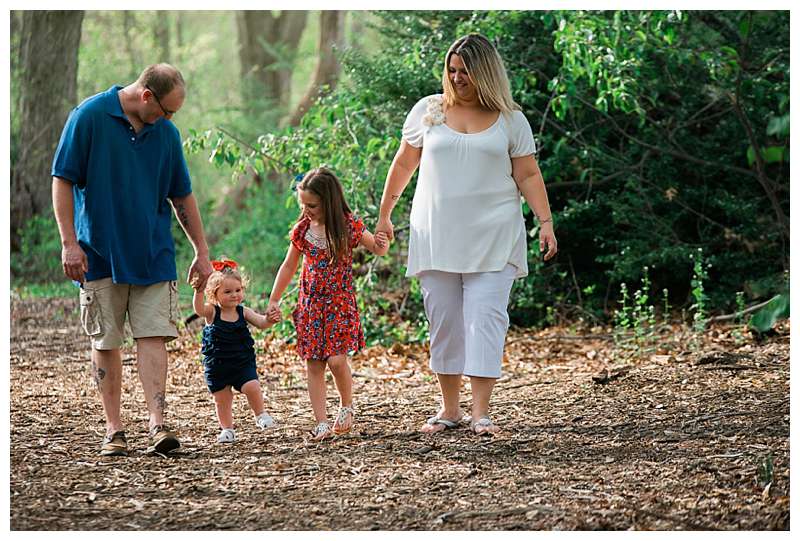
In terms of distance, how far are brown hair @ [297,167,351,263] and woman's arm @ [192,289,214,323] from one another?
2.00 ft

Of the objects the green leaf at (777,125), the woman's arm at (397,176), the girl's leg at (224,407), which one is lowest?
the girl's leg at (224,407)

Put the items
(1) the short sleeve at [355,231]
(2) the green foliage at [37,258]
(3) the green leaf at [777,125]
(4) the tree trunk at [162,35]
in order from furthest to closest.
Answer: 1. (4) the tree trunk at [162,35]
2. (2) the green foliage at [37,258]
3. (1) the short sleeve at [355,231]
4. (3) the green leaf at [777,125]

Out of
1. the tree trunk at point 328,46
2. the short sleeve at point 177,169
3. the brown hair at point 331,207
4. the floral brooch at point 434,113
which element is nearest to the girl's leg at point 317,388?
the brown hair at point 331,207

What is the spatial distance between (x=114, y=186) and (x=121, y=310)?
534 mm

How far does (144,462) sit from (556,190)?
15.5 feet

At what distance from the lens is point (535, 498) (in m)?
3.57

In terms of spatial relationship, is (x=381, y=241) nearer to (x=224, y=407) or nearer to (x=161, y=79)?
(x=224, y=407)

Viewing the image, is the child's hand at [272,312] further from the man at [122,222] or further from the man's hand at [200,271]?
the man at [122,222]

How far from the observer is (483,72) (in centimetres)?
443

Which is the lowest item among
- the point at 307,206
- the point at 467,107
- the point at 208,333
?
the point at 208,333

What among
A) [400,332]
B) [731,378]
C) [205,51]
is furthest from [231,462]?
[205,51]

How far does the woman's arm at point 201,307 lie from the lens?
4617mm

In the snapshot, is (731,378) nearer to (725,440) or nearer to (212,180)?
(725,440)

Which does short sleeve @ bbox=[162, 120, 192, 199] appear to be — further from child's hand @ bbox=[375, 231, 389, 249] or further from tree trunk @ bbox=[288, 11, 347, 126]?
tree trunk @ bbox=[288, 11, 347, 126]
